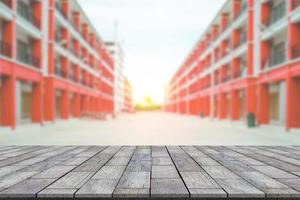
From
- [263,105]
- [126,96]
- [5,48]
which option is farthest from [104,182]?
[126,96]

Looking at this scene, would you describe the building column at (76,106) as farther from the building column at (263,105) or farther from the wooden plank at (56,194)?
the wooden plank at (56,194)

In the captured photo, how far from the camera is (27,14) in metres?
21.9

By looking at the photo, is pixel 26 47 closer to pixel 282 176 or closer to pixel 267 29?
pixel 267 29

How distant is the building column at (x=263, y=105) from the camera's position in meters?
22.9

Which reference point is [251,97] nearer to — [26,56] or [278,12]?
[278,12]

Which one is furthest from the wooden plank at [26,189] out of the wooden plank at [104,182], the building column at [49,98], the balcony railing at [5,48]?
the building column at [49,98]

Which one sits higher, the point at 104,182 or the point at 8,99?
the point at 8,99

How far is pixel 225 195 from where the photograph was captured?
3.30 meters

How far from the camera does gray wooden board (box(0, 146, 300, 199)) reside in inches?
132

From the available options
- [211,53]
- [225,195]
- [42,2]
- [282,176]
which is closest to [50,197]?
[225,195]

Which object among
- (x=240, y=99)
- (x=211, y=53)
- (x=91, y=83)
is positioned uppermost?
(x=211, y=53)

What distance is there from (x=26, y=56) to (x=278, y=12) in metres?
21.0

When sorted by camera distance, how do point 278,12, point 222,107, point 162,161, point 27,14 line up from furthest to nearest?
point 222,107
point 27,14
point 278,12
point 162,161

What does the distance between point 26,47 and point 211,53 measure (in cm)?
2839
